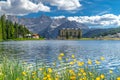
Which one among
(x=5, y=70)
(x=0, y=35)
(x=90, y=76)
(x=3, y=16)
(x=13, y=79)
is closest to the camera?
(x=13, y=79)

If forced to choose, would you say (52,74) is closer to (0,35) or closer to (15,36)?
(0,35)

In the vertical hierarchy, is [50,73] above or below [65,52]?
above

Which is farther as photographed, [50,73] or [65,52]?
[65,52]

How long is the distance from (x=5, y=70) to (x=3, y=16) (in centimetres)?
15839

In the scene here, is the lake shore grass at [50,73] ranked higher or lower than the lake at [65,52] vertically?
higher

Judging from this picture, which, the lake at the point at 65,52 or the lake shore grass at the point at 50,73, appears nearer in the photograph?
the lake shore grass at the point at 50,73

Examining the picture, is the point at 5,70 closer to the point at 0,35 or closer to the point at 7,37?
the point at 0,35

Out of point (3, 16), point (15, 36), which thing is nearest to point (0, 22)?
point (3, 16)

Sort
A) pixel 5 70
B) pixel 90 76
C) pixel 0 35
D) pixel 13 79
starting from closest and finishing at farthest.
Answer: pixel 13 79, pixel 90 76, pixel 5 70, pixel 0 35

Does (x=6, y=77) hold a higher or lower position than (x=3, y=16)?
lower

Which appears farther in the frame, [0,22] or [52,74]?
[0,22]

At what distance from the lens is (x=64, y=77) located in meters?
15.6

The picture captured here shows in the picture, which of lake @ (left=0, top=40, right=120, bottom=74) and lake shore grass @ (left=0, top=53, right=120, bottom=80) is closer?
lake shore grass @ (left=0, top=53, right=120, bottom=80)

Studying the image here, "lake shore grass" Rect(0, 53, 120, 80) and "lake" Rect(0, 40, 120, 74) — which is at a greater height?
"lake shore grass" Rect(0, 53, 120, 80)
